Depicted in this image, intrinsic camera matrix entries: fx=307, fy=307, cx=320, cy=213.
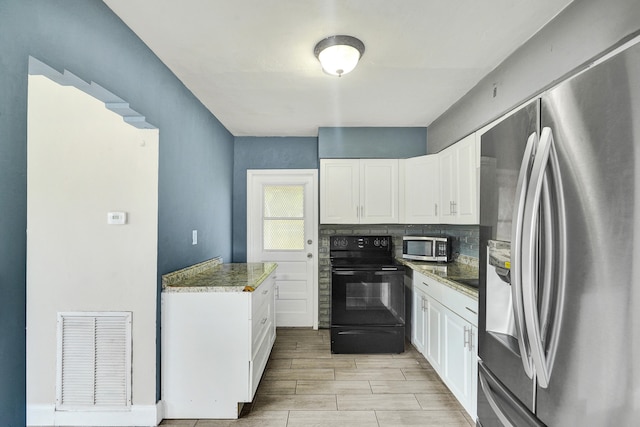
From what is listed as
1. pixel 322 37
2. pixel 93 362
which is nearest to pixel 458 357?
pixel 322 37

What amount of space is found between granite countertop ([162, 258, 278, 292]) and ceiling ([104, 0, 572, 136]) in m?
1.50

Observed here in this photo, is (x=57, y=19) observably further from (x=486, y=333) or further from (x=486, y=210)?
(x=486, y=333)

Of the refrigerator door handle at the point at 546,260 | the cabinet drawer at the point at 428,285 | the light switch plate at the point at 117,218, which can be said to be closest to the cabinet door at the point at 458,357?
the cabinet drawer at the point at 428,285

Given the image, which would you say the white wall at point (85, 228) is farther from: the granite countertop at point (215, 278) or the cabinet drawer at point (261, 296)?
the cabinet drawer at point (261, 296)

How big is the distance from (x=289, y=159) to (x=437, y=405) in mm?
2965

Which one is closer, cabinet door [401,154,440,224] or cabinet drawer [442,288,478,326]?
cabinet drawer [442,288,478,326]

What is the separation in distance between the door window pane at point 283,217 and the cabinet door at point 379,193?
2.83 ft

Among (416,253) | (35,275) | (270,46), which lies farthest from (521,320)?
(35,275)

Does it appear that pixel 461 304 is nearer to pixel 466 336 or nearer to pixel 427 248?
pixel 466 336

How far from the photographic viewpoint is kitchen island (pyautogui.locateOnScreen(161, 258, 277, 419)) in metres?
2.09

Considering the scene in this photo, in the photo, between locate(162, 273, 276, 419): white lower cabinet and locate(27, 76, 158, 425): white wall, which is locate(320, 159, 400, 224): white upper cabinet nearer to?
locate(162, 273, 276, 419): white lower cabinet

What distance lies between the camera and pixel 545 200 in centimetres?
83

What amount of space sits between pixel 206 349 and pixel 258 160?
2451 mm

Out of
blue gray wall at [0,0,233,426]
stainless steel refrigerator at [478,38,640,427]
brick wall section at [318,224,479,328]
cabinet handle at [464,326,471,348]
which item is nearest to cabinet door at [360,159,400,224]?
brick wall section at [318,224,479,328]
